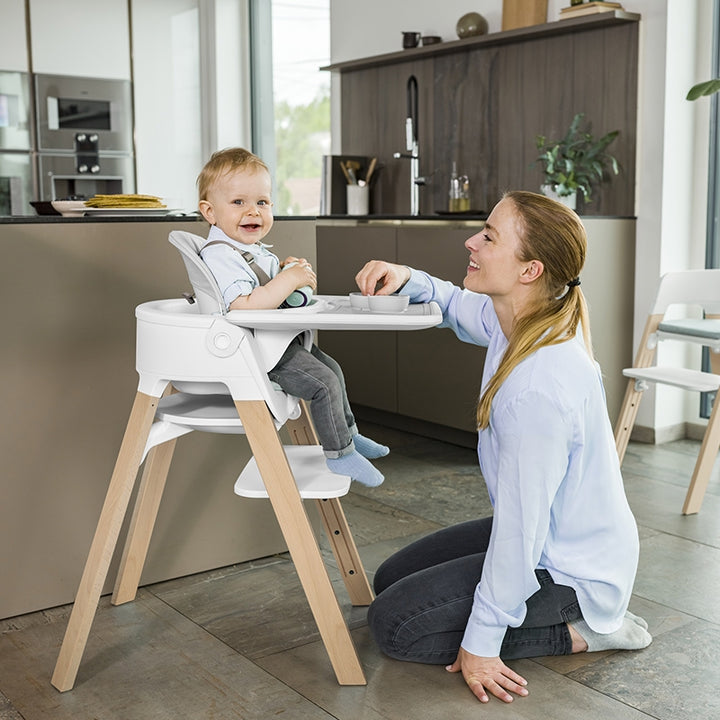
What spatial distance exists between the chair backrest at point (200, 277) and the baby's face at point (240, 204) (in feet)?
0.33

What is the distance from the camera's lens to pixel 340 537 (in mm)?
2379

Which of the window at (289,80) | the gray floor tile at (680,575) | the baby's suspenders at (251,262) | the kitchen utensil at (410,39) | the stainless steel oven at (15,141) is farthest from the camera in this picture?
the window at (289,80)

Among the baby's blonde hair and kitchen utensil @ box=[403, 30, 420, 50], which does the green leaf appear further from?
the baby's blonde hair

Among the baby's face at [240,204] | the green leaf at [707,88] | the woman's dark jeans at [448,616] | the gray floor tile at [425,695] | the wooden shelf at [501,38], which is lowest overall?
the gray floor tile at [425,695]

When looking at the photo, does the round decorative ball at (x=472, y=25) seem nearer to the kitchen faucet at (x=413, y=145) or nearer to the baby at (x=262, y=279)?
the kitchen faucet at (x=413, y=145)

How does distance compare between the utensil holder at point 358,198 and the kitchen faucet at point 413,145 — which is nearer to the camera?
the kitchen faucet at point 413,145

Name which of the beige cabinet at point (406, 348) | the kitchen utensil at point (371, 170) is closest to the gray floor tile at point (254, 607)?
the beige cabinet at point (406, 348)

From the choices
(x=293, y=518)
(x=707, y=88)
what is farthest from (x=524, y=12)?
(x=293, y=518)

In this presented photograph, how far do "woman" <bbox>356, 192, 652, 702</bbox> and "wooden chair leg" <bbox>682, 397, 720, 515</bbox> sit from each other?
42.0 inches

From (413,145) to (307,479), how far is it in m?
3.25

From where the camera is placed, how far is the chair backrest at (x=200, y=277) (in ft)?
6.55

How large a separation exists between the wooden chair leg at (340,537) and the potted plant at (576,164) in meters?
2.04

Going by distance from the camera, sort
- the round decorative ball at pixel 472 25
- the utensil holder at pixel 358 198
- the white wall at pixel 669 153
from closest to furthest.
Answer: the white wall at pixel 669 153 → the round decorative ball at pixel 472 25 → the utensil holder at pixel 358 198

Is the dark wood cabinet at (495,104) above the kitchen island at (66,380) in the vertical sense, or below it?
above
